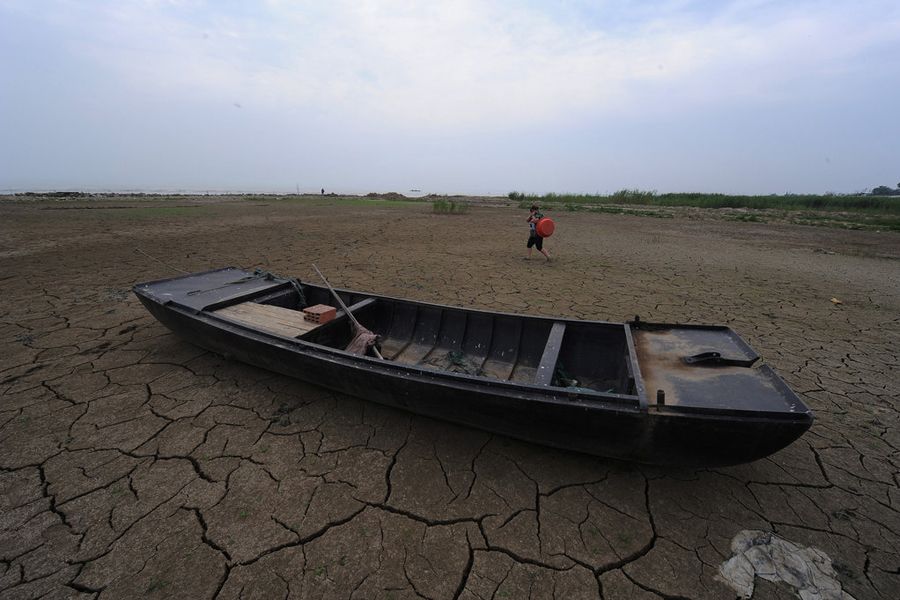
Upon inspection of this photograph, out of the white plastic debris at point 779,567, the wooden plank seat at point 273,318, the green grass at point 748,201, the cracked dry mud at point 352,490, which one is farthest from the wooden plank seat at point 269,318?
the green grass at point 748,201

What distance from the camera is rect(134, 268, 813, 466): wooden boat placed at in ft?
6.43

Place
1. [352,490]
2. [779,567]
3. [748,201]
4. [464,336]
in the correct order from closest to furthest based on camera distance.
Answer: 1. [779,567]
2. [352,490]
3. [464,336]
4. [748,201]

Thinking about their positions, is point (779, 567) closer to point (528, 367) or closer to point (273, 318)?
point (528, 367)

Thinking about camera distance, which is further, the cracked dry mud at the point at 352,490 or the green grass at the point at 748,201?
the green grass at the point at 748,201

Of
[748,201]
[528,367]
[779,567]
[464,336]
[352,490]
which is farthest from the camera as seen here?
[748,201]

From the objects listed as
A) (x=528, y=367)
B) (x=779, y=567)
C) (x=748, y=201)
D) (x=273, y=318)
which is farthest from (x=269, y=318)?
(x=748, y=201)

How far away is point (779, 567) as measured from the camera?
1833mm

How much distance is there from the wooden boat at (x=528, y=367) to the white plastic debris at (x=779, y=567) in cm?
45

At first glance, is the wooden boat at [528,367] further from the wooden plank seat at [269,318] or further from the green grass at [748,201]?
the green grass at [748,201]

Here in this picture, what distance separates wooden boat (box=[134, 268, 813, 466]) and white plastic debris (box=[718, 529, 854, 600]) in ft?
1.47

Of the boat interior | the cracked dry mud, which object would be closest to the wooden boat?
the boat interior

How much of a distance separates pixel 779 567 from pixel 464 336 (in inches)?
107

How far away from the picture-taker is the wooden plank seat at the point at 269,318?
3.20 meters

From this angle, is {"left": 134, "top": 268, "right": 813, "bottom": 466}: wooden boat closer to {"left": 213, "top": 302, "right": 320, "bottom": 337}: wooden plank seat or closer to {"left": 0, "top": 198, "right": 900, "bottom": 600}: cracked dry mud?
{"left": 213, "top": 302, "right": 320, "bottom": 337}: wooden plank seat
